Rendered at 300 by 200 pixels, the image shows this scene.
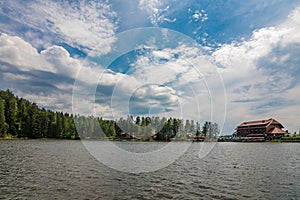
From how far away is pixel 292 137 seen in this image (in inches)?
6811

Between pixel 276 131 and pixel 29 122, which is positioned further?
pixel 276 131

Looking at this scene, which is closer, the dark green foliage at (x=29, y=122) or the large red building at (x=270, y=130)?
the dark green foliage at (x=29, y=122)

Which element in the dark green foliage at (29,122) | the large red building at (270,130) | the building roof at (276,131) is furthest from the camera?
the large red building at (270,130)

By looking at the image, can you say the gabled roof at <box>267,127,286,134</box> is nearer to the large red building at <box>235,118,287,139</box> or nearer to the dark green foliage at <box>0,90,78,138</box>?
the large red building at <box>235,118,287,139</box>

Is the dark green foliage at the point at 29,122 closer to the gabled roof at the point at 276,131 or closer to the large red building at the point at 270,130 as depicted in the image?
the large red building at the point at 270,130

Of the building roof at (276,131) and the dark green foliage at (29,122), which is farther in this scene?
the building roof at (276,131)

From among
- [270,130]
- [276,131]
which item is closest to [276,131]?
[276,131]

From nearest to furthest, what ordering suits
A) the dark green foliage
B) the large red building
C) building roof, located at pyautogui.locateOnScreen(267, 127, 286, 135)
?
the dark green foliage < building roof, located at pyautogui.locateOnScreen(267, 127, 286, 135) < the large red building

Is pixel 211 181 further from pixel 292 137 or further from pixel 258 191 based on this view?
pixel 292 137

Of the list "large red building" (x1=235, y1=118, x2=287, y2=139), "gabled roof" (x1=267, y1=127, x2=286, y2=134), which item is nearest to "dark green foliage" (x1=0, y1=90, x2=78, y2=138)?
"large red building" (x1=235, y1=118, x2=287, y2=139)

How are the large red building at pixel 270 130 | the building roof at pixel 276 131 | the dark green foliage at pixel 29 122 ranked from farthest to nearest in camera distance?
the large red building at pixel 270 130 → the building roof at pixel 276 131 → the dark green foliage at pixel 29 122

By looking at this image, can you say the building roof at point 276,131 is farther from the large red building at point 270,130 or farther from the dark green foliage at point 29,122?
the dark green foliage at point 29,122

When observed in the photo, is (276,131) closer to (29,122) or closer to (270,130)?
(270,130)

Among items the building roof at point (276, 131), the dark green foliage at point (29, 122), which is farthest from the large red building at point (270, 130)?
the dark green foliage at point (29, 122)
